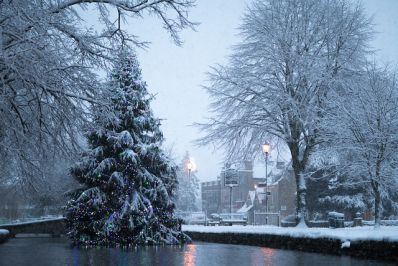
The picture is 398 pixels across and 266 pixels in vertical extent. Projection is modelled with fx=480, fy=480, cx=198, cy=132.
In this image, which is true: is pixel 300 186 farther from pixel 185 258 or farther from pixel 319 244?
pixel 185 258

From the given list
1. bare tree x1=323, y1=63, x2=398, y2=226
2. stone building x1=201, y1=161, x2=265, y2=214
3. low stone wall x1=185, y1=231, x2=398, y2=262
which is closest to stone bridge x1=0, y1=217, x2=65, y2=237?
low stone wall x1=185, y1=231, x2=398, y2=262

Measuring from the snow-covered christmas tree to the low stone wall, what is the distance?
276 centimetres

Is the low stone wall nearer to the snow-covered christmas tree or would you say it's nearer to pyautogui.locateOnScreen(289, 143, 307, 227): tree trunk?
the snow-covered christmas tree

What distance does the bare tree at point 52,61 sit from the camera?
8.78 meters

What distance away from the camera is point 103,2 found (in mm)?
11656

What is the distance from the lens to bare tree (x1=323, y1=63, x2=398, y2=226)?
18141mm

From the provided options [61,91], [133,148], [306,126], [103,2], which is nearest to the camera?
[61,91]

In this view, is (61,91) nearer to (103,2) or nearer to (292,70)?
(103,2)

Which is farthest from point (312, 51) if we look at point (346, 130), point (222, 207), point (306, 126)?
point (222, 207)

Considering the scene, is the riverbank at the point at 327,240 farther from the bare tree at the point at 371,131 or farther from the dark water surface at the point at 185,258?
the bare tree at the point at 371,131

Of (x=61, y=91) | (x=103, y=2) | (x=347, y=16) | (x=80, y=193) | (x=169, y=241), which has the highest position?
(x=347, y=16)

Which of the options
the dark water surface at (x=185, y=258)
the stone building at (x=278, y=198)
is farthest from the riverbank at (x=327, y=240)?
the stone building at (x=278, y=198)

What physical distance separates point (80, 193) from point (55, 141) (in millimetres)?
12146

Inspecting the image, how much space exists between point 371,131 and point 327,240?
17.7ft
